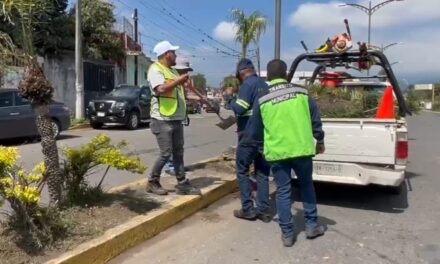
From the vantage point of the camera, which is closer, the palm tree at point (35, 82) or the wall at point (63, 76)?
the palm tree at point (35, 82)

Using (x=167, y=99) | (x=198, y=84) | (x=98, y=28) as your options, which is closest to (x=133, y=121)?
(x=198, y=84)

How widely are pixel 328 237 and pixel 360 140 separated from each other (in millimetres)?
1513

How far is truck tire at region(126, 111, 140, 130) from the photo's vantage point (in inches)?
754

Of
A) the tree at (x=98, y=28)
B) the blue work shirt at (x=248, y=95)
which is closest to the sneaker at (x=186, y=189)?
the blue work shirt at (x=248, y=95)

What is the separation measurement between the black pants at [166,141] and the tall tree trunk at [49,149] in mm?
1567

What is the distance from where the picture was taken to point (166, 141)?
6.34 m

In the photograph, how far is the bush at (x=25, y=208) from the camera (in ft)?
13.9

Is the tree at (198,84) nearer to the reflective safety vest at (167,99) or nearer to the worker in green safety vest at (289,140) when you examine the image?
the reflective safety vest at (167,99)

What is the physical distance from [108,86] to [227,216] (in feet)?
69.1

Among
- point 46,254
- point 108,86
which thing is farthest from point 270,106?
point 108,86

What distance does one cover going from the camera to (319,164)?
6.87m

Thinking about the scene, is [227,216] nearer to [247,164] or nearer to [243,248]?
[247,164]

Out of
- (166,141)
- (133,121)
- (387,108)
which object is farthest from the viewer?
(133,121)

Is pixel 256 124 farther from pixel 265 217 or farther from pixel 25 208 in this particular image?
pixel 25 208
